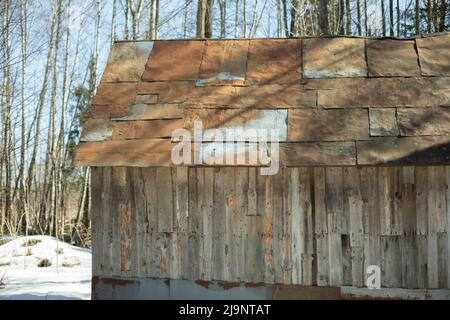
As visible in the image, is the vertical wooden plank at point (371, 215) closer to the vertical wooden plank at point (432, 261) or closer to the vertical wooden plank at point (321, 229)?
the vertical wooden plank at point (321, 229)

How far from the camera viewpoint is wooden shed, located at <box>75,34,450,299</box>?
Answer: 5289 millimetres

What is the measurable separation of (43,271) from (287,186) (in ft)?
23.7

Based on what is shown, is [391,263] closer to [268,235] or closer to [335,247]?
[335,247]

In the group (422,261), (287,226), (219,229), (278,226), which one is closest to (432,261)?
(422,261)

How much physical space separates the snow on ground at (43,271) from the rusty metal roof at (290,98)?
3.71 m

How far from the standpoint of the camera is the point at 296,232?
5496 mm

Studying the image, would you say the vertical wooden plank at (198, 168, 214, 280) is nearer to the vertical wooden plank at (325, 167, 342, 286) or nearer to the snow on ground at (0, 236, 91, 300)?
the vertical wooden plank at (325, 167, 342, 286)

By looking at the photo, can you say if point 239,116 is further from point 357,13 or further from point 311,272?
point 357,13

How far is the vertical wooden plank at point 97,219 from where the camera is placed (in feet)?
19.1

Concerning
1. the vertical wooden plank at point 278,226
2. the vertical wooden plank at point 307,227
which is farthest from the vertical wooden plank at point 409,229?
the vertical wooden plank at point 278,226

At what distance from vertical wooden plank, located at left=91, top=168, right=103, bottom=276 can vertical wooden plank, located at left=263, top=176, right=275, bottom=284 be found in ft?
6.81

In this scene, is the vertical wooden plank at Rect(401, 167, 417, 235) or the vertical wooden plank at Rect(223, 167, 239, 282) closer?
the vertical wooden plank at Rect(401, 167, 417, 235)

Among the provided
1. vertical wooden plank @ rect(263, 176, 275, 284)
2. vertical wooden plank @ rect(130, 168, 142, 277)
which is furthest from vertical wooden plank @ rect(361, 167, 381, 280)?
vertical wooden plank @ rect(130, 168, 142, 277)

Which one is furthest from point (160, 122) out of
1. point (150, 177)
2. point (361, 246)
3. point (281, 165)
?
point (361, 246)
